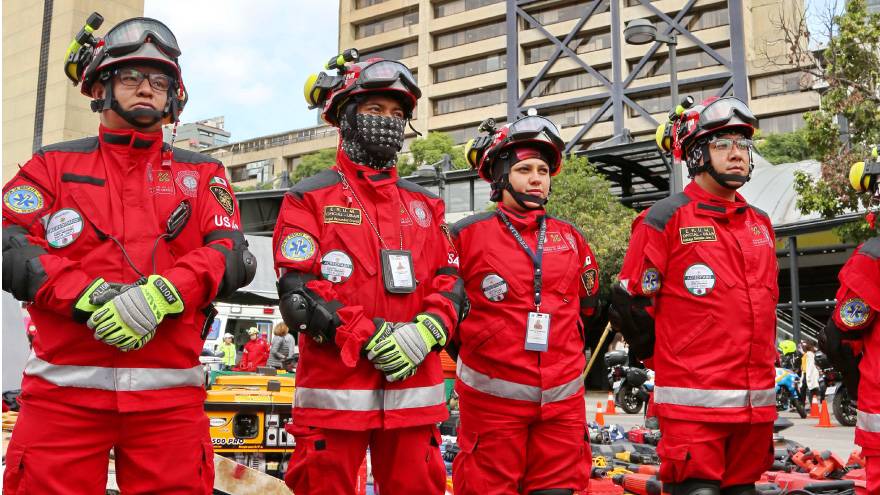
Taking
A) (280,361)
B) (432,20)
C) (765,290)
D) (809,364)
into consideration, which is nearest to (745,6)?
(432,20)

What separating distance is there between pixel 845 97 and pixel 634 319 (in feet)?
34.9

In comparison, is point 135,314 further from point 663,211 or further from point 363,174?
point 663,211

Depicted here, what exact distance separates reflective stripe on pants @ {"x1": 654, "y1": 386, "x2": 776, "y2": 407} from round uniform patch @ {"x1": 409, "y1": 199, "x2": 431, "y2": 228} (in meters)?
1.76

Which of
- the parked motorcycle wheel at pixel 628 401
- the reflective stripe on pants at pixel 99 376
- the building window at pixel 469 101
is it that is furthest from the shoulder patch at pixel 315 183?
the building window at pixel 469 101

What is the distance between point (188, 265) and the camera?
3566 mm

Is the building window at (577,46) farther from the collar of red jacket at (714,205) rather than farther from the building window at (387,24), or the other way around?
the collar of red jacket at (714,205)

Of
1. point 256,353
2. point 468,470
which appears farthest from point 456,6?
point 468,470

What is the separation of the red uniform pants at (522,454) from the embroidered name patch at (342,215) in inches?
55.2

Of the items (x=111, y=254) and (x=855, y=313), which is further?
(x=855, y=313)

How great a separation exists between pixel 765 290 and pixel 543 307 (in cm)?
133

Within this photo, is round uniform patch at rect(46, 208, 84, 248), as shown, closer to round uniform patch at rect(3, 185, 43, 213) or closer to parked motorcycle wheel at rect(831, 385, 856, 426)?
round uniform patch at rect(3, 185, 43, 213)

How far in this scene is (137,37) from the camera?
378 centimetres

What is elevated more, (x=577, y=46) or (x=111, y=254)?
(x=577, y=46)

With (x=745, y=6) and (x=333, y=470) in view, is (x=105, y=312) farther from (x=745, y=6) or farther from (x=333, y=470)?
(x=745, y=6)
